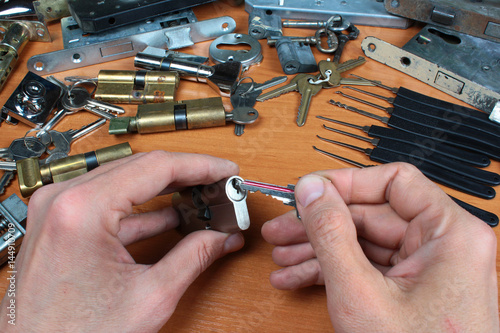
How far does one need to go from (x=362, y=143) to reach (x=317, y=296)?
1.77ft

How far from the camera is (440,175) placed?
4.03 ft

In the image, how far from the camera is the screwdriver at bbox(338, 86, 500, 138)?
1.31 meters

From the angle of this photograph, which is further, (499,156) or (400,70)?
(400,70)

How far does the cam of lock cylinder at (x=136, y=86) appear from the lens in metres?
1.45

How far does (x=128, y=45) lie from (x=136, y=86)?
0.21 metres

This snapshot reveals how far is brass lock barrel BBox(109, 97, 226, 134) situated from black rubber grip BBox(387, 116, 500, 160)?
57 cm

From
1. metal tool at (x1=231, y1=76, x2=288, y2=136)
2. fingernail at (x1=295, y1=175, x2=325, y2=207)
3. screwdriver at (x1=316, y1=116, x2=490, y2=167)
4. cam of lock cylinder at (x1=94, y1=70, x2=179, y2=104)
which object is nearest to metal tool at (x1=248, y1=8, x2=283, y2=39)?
metal tool at (x1=231, y1=76, x2=288, y2=136)

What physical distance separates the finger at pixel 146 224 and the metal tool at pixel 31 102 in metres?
0.58

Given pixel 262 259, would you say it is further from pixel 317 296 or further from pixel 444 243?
pixel 444 243

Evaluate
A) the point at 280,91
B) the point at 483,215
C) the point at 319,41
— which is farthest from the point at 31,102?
the point at 483,215

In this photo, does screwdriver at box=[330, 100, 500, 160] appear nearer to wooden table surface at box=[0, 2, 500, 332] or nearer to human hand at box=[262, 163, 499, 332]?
wooden table surface at box=[0, 2, 500, 332]

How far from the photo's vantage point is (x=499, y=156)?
1271 mm

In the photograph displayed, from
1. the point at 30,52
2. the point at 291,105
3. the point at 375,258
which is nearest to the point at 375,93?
the point at 291,105

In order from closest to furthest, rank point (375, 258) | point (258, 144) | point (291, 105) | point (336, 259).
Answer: point (336, 259), point (375, 258), point (258, 144), point (291, 105)
